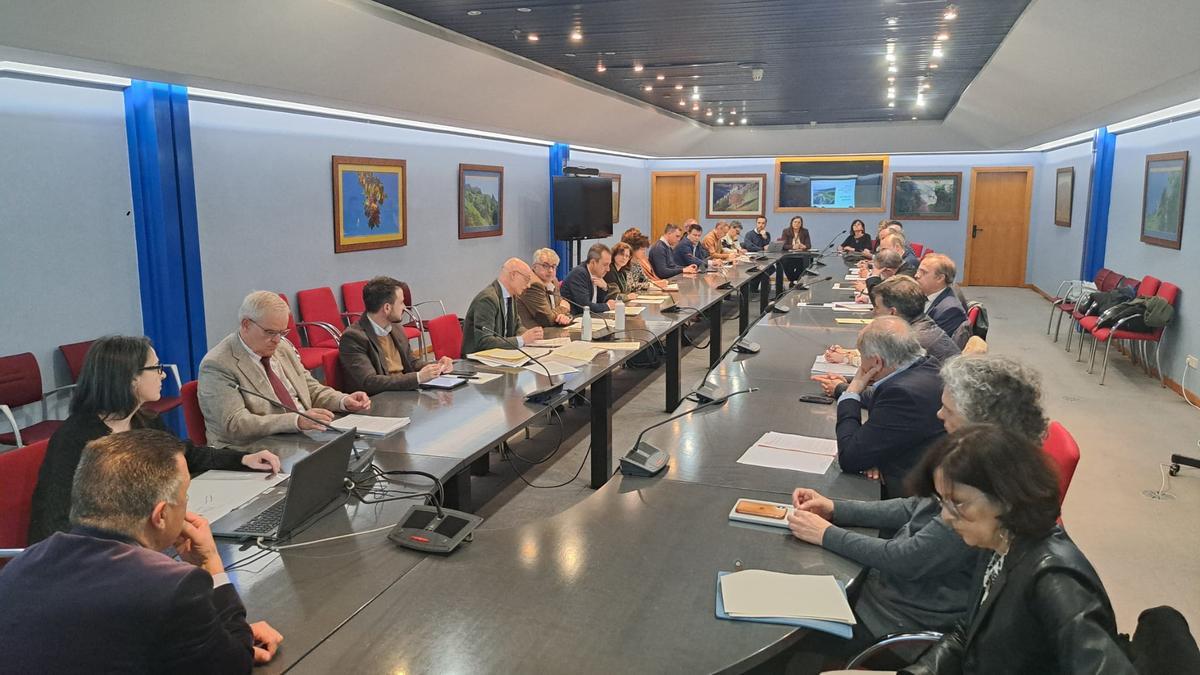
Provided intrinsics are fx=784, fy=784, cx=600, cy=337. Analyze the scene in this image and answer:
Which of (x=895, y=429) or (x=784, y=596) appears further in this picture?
(x=895, y=429)

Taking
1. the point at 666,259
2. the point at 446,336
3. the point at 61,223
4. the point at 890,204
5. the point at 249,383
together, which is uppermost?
the point at 890,204

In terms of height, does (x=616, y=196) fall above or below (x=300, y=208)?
above

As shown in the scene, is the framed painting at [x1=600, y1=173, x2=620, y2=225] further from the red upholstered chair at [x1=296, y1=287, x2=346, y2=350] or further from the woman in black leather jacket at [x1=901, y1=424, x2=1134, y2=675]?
the woman in black leather jacket at [x1=901, y1=424, x2=1134, y2=675]

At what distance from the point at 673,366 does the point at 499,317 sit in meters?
1.66

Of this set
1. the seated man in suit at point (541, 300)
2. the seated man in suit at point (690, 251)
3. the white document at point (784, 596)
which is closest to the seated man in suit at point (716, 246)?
the seated man in suit at point (690, 251)

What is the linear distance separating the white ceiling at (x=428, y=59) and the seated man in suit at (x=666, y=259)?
5.95ft

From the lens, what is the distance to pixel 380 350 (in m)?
4.01

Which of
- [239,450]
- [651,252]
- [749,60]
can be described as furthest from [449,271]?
[239,450]

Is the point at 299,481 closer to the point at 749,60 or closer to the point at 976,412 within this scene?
the point at 976,412

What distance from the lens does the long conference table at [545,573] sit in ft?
5.09

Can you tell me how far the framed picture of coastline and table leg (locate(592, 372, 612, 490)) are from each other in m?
3.48

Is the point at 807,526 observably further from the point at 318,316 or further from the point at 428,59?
the point at 318,316

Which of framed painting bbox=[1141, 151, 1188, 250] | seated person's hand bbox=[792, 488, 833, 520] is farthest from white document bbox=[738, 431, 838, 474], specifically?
framed painting bbox=[1141, 151, 1188, 250]

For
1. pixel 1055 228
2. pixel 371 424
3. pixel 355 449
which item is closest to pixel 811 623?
pixel 355 449
